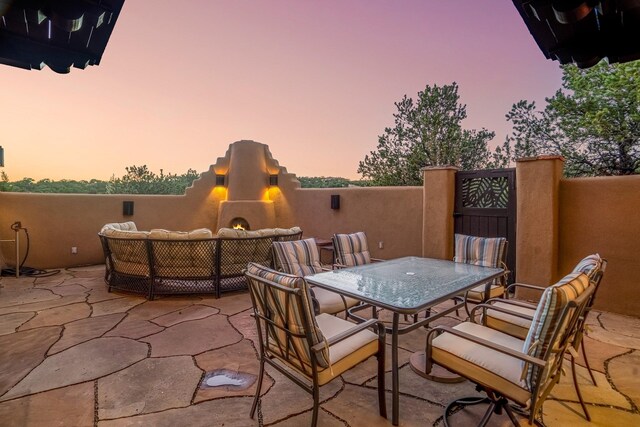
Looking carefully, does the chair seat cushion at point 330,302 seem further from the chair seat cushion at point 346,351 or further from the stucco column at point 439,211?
the stucco column at point 439,211

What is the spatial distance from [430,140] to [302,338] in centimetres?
1322

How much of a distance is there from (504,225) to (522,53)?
640cm

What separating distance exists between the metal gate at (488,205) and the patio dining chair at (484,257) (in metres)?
1.45

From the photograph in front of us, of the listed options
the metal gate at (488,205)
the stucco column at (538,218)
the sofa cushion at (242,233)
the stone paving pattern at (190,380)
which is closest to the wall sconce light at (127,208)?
the stone paving pattern at (190,380)

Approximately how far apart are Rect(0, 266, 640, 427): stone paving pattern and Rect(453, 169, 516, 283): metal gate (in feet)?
5.23

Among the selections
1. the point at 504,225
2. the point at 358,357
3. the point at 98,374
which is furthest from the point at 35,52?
the point at 504,225

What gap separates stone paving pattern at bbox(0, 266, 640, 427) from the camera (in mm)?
2010

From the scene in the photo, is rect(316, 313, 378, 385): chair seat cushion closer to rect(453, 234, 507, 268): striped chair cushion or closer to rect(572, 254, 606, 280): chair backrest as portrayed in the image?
rect(572, 254, 606, 280): chair backrest

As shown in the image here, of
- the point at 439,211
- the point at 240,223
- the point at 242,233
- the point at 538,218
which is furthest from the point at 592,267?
the point at 240,223

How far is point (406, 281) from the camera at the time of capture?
8.98 feet

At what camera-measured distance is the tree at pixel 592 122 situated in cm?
926

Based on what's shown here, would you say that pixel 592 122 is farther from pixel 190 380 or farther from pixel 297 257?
pixel 190 380

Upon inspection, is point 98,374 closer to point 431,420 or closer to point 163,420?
point 163,420

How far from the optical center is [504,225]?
486 centimetres
